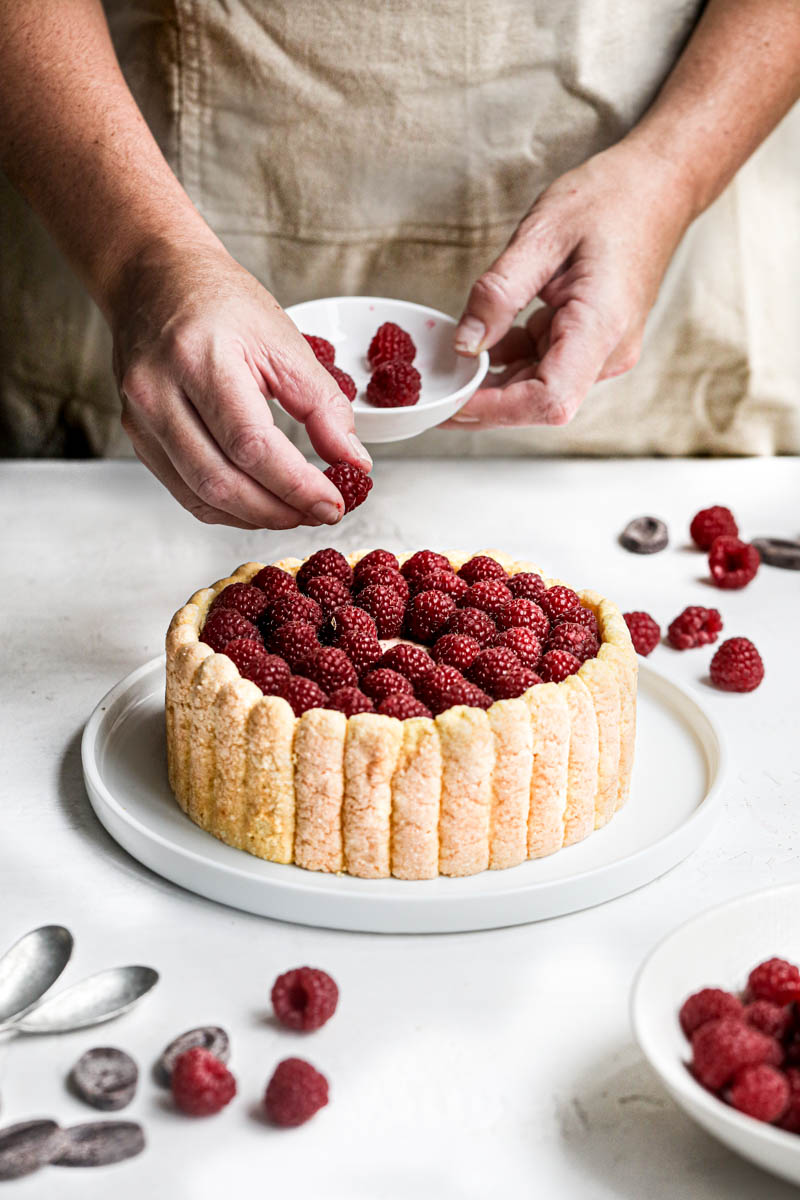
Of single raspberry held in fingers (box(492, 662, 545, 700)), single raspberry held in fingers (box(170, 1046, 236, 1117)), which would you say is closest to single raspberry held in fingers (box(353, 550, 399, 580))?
single raspberry held in fingers (box(492, 662, 545, 700))

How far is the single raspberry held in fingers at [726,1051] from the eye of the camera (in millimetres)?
1114

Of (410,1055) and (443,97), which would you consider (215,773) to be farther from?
(443,97)

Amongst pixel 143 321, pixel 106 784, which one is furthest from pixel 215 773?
pixel 143 321

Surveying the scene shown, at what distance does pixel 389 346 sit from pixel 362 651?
2.65 ft

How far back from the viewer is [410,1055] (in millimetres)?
1312

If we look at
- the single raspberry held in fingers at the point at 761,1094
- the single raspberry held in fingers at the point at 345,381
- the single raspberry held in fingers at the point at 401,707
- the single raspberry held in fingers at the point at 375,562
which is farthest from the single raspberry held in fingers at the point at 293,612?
the single raspberry held in fingers at the point at 761,1094

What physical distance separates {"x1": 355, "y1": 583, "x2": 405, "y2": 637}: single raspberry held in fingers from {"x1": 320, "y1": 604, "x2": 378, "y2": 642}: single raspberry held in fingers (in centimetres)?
1

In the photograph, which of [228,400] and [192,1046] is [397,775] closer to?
[192,1046]

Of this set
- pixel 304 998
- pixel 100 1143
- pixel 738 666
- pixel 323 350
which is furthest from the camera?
pixel 323 350

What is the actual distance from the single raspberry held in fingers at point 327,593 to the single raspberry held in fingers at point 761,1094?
2.88 ft

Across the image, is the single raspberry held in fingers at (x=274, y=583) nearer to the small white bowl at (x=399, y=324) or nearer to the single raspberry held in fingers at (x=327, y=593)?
the single raspberry held in fingers at (x=327, y=593)

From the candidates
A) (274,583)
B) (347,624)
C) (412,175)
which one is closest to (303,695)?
(347,624)

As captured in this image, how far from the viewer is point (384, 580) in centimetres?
182

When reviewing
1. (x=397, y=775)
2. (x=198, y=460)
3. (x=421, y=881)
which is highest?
(x=198, y=460)
